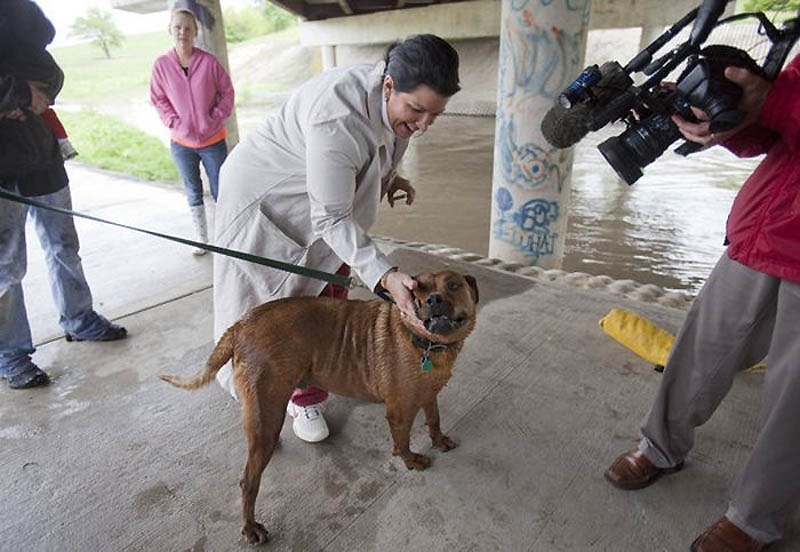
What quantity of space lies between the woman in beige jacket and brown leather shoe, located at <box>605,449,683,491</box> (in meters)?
1.24

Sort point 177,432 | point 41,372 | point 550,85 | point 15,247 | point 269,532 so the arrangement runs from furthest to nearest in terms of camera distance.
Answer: point 550,85 → point 41,372 → point 15,247 → point 177,432 → point 269,532

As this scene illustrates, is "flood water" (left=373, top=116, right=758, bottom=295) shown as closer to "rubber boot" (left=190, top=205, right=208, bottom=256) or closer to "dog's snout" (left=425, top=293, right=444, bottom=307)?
"rubber boot" (left=190, top=205, right=208, bottom=256)

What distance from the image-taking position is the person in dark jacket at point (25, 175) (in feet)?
8.56

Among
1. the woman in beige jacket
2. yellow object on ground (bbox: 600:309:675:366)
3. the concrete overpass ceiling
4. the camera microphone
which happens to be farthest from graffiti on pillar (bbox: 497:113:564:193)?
the concrete overpass ceiling

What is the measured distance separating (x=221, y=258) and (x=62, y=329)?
214 cm

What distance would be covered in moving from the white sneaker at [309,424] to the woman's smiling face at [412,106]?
56.8 inches

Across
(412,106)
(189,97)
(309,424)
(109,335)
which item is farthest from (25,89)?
(309,424)

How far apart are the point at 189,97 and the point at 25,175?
77.7 inches

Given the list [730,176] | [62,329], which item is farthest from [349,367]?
[730,176]

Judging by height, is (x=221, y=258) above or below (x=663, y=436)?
above

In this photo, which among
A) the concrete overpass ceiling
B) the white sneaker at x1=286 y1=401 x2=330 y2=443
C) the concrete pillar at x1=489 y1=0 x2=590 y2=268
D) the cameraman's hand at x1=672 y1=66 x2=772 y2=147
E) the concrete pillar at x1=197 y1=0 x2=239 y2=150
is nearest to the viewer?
the cameraman's hand at x1=672 y1=66 x2=772 y2=147

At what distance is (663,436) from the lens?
7.13 feet

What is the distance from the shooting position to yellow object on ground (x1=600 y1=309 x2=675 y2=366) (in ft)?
10.2

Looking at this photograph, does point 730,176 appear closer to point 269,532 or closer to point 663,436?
point 663,436
